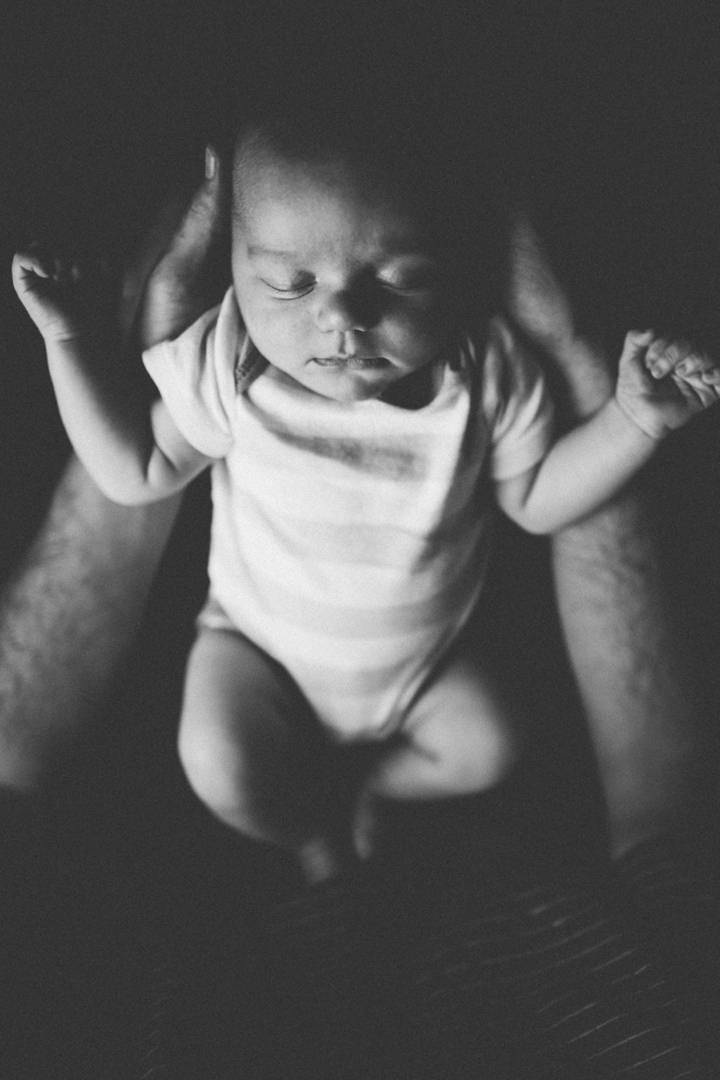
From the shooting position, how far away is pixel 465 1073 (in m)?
0.68

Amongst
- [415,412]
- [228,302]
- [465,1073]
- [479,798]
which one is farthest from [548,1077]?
[228,302]

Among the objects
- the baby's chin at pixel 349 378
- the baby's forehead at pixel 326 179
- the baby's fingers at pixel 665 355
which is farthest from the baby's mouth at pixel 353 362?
the baby's fingers at pixel 665 355

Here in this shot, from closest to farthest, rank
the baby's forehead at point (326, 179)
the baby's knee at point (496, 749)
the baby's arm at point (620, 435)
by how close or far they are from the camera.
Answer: the baby's forehead at point (326, 179) → the baby's arm at point (620, 435) → the baby's knee at point (496, 749)

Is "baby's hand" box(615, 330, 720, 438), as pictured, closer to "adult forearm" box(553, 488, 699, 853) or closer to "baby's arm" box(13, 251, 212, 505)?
"adult forearm" box(553, 488, 699, 853)

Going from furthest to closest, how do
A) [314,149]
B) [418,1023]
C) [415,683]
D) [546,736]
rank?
[546,736] → [415,683] → [418,1023] → [314,149]

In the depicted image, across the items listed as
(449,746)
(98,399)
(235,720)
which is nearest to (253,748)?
(235,720)

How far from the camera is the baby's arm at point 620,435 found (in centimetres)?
70

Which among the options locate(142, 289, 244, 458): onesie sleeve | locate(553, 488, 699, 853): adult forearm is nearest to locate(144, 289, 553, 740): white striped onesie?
locate(142, 289, 244, 458): onesie sleeve

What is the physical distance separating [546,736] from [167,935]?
0.44 metres

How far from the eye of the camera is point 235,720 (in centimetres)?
79

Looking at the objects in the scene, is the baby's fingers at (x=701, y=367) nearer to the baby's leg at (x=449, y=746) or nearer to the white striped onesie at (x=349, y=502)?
the white striped onesie at (x=349, y=502)

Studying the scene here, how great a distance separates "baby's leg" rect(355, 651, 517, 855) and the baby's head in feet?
1.10

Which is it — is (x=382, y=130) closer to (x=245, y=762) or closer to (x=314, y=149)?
(x=314, y=149)

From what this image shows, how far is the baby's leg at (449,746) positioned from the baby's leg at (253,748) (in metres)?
0.07
